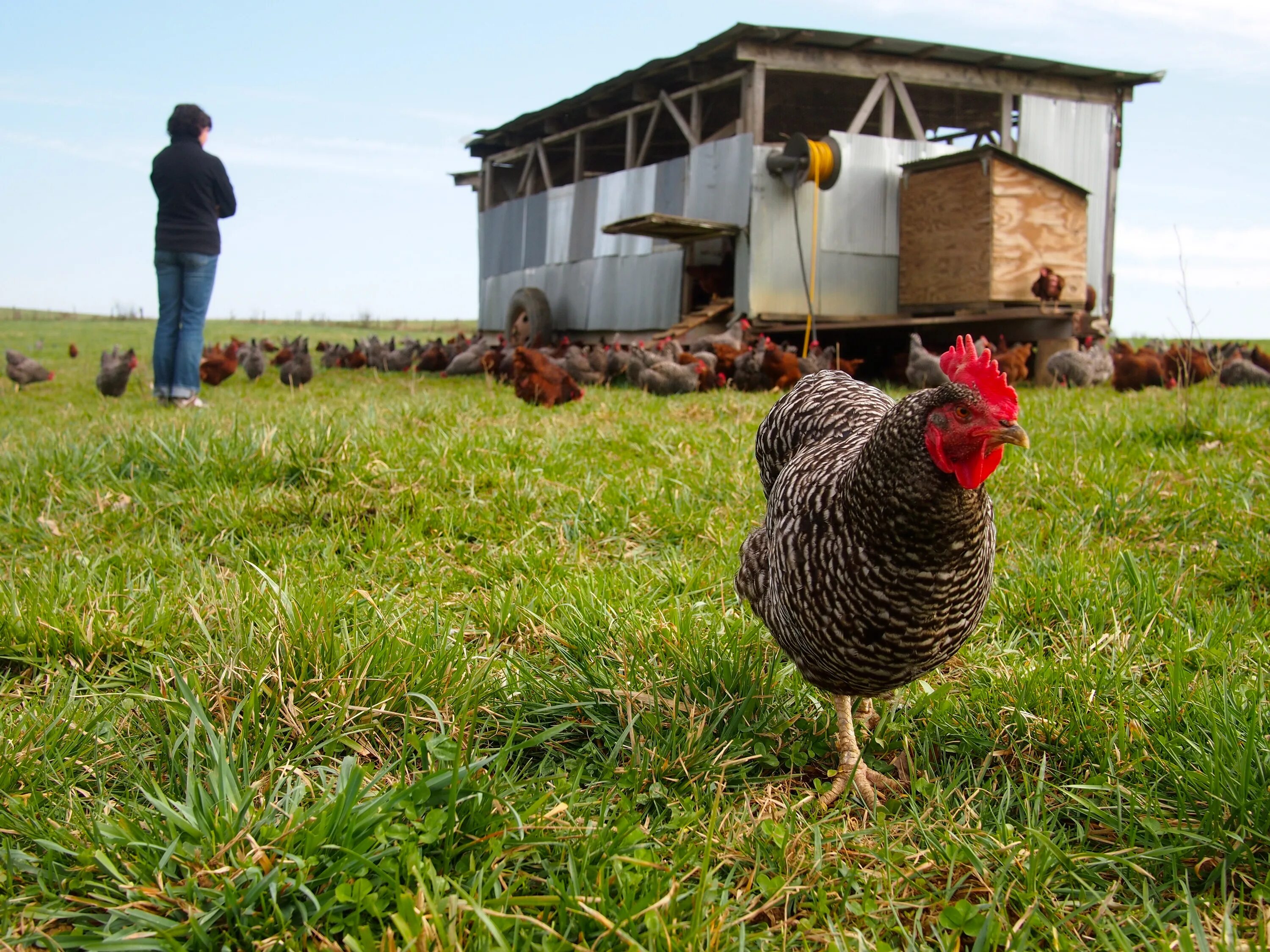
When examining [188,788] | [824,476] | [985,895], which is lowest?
[985,895]

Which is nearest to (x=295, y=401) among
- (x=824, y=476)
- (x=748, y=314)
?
(x=748, y=314)

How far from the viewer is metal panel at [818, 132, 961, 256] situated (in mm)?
11766

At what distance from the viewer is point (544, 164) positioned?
17.0 meters

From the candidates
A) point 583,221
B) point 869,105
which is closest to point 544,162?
point 583,221

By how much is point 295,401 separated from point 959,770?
299 inches

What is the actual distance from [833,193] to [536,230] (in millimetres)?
7521

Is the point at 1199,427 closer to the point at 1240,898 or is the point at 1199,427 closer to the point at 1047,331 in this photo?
the point at 1240,898

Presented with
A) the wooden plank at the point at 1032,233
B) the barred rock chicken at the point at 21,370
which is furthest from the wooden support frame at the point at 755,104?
the barred rock chicken at the point at 21,370

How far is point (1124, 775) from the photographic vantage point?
2.03 metres

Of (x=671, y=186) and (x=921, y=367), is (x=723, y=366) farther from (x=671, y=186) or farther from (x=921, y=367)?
(x=671, y=186)

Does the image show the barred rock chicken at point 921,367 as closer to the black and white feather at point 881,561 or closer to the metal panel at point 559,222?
the black and white feather at point 881,561

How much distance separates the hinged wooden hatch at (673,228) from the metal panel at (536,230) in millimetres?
5396

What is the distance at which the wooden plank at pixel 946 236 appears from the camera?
10281 millimetres

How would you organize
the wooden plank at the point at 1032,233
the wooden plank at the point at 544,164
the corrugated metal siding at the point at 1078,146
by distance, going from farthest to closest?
the wooden plank at the point at 544,164, the corrugated metal siding at the point at 1078,146, the wooden plank at the point at 1032,233
